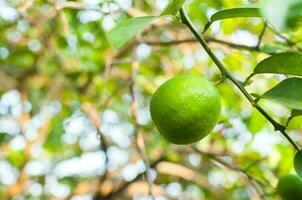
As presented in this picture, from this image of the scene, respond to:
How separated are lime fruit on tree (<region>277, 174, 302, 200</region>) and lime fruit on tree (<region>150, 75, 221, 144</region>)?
0.36m

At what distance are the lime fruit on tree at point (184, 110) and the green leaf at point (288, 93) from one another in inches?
6.3

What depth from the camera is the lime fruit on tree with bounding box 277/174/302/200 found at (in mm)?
1212

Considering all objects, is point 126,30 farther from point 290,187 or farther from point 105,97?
point 105,97

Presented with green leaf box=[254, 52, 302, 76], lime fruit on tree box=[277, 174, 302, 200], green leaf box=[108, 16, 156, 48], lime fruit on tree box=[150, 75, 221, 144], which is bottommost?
lime fruit on tree box=[277, 174, 302, 200]

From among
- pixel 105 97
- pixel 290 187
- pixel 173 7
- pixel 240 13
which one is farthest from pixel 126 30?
pixel 105 97

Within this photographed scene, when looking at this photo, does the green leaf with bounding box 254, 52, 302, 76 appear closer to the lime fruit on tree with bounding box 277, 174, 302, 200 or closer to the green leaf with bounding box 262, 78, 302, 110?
the green leaf with bounding box 262, 78, 302, 110

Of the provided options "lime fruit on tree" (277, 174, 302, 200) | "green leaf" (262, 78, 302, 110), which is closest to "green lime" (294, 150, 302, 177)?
"green leaf" (262, 78, 302, 110)

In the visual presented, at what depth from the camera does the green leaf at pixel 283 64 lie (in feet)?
2.83

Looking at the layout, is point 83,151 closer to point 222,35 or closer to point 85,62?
point 85,62

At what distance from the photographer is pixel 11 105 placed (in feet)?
9.14

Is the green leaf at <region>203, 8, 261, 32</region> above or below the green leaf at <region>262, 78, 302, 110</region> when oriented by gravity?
above

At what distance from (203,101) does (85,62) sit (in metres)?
1.62

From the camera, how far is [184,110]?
97cm

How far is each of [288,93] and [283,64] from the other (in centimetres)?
9
